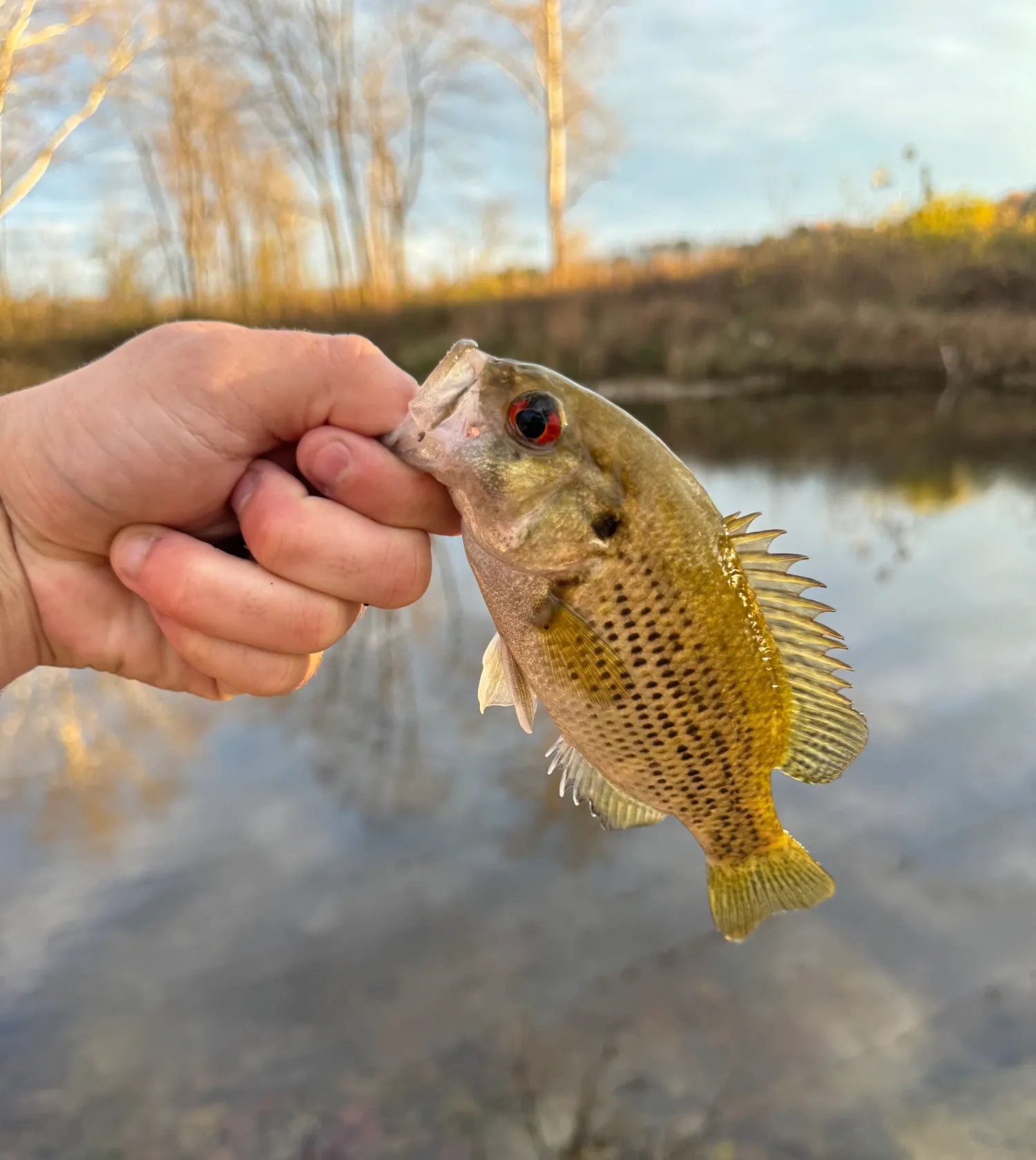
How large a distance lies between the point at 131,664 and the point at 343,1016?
1.65 m

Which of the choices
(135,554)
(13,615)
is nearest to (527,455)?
(135,554)

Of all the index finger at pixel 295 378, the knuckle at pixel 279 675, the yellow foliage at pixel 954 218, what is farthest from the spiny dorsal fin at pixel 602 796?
the yellow foliage at pixel 954 218

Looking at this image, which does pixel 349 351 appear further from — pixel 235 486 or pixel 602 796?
pixel 602 796

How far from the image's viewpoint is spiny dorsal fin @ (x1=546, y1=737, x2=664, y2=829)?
1.90 m

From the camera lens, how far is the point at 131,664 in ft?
8.19

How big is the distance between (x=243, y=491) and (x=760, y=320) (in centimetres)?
1919

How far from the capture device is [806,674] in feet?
5.84

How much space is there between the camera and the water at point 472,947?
2.73m

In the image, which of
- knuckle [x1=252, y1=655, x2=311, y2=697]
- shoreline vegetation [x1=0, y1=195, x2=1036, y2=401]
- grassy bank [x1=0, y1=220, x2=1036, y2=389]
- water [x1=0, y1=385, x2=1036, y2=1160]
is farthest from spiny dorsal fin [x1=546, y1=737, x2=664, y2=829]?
grassy bank [x1=0, y1=220, x2=1036, y2=389]

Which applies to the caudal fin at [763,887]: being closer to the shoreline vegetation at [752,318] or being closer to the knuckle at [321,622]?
the knuckle at [321,622]

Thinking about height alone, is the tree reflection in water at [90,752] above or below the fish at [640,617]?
below

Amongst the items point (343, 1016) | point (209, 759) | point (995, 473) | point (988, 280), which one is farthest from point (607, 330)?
point (343, 1016)

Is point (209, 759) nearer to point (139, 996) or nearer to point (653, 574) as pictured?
point (139, 996)

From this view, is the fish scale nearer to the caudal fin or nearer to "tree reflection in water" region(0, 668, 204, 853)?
the caudal fin
